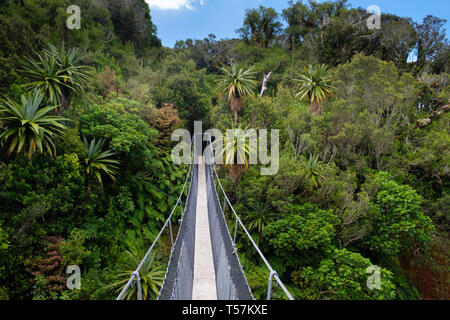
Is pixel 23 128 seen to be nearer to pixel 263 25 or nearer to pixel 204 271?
pixel 204 271

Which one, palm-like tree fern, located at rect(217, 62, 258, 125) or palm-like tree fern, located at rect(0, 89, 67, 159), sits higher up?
palm-like tree fern, located at rect(217, 62, 258, 125)

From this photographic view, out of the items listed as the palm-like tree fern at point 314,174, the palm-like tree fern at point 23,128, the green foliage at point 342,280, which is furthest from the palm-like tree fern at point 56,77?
the green foliage at point 342,280

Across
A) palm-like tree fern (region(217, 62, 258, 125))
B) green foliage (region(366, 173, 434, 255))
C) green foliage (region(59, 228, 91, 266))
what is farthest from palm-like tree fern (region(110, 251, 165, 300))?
palm-like tree fern (region(217, 62, 258, 125))

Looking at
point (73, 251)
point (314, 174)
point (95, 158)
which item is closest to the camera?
point (73, 251)

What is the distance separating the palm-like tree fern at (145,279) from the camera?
14.4 ft

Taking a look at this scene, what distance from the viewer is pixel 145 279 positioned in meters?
4.56

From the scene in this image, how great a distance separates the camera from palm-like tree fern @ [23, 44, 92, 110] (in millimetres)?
5663

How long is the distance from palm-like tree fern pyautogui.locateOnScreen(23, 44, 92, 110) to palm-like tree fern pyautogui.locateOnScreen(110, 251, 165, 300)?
4.43 m

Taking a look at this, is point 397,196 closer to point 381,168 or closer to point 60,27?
point 381,168

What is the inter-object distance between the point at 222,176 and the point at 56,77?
20.6ft

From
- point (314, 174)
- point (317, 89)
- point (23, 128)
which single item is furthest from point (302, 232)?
point (317, 89)

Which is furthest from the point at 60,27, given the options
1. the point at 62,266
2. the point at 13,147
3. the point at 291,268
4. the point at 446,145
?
the point at 446,145

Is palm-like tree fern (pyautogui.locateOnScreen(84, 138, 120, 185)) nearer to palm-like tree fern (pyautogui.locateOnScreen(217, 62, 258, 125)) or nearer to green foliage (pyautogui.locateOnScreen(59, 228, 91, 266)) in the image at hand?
green foliage (pyautogui.locateOnScreen(59, 228, 91, 266))

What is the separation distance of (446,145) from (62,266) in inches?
505
